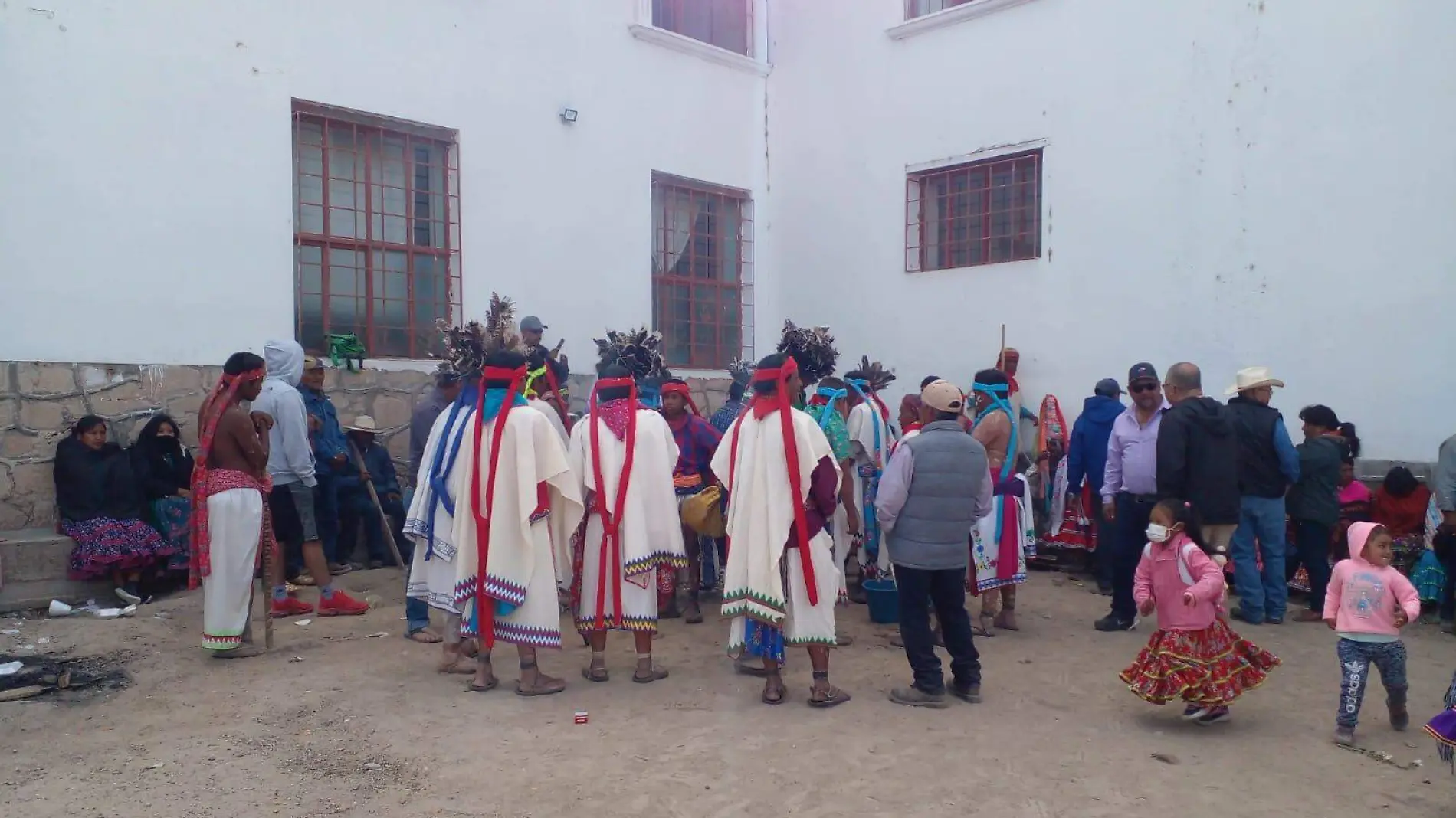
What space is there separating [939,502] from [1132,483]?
2.48 meters

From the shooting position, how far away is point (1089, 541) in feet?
29.9

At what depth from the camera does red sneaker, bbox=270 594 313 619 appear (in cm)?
720

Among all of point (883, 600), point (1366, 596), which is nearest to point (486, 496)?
point (883, 600)

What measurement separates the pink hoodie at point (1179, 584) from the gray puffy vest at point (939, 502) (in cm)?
88

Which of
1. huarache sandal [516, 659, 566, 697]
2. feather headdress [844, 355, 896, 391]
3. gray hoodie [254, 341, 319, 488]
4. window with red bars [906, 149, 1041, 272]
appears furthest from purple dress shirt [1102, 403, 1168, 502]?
gray hoodie [254, 341, 319, 488]

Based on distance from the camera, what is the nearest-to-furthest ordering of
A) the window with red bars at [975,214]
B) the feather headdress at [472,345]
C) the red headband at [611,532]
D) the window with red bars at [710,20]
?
1. the red headband at [611,532]
2. the feather headdress at [472,345]
3. the window with red bars at [975,214]
4. the window with red bars at [710,20]

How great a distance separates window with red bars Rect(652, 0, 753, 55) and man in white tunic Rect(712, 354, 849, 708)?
23.8 ft

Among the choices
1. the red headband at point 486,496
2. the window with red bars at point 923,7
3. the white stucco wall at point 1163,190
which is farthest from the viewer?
the window with red bars at point 923,7

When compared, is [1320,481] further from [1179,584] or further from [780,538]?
[780,538]

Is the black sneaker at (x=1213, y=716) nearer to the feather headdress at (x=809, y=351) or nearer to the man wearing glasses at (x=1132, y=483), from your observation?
the man wearing glasses at (x=1132, y=483)

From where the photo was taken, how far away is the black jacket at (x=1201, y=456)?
6.66 metres

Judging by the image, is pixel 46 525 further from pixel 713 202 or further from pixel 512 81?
pixel 713 202

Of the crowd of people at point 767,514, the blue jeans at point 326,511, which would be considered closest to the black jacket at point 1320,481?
the crowd of people at point 767,514

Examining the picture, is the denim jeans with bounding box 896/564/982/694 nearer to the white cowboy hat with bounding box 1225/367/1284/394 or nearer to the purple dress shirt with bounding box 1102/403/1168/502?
the purple dress shirt with bounding box 1102/403/1168/502
